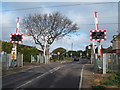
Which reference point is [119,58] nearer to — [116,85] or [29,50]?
[116,85]

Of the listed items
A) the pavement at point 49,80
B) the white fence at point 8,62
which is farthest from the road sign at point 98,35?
the white fence at point 8,62

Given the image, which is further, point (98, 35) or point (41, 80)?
point (98, 35)

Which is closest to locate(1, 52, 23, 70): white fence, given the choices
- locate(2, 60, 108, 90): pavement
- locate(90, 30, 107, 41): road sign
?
locate(2, 60, 108, 90): pavement

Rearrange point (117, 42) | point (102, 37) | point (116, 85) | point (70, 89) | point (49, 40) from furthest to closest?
point (49, 40) < point (117, 42) < point (102, 37) < point (116, 85) < point (70, 89)

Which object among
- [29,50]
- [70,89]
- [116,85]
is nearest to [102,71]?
[116,85]

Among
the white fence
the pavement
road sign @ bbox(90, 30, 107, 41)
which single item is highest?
road sign @ bbox(90, 30, 107, 41)

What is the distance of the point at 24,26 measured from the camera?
141 feet

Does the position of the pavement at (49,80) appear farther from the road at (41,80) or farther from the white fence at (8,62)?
the white fence at (8,62)

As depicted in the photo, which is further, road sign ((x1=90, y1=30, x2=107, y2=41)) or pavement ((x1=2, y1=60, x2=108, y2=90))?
road sign ((x1=90, y1=30, x2=107, y2=41))

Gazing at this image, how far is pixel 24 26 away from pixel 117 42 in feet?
68.7

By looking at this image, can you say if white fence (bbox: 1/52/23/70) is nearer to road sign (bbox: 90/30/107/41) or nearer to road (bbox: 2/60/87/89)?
road (bbox: 2/60/87/89)

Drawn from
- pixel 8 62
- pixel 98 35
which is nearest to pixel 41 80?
pixel 98 35

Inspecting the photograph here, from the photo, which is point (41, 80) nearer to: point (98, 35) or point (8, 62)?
point (98, 35)

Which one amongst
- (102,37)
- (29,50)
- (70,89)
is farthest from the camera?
(29,50)
